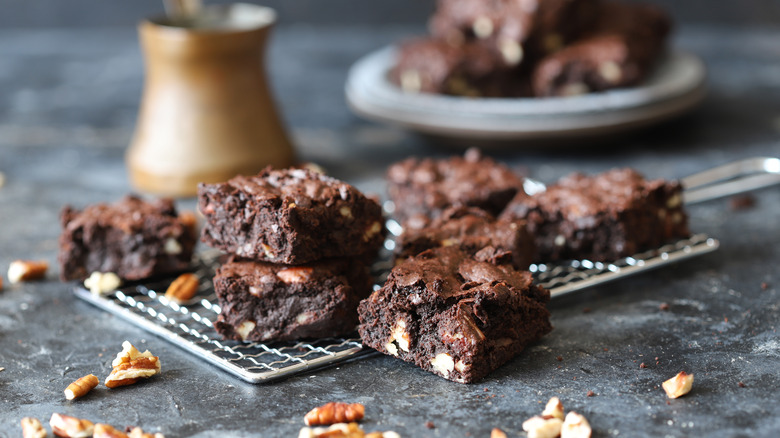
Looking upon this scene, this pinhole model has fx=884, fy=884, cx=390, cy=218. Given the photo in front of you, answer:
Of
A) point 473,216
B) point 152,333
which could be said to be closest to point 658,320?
point 473,216

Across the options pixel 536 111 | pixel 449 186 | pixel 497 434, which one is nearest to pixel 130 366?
pixel 497 434

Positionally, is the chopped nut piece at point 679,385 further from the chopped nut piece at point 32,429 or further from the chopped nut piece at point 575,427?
the chopped nut piece at point 32,429

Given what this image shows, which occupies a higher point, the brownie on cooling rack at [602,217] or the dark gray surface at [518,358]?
the brownie on cooling rack at [602,217]

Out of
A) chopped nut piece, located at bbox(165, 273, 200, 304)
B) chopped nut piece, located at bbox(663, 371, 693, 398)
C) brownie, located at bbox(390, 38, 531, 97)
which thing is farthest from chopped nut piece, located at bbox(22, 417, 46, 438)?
brownie, located at bbox(390, 38, 531, 97)

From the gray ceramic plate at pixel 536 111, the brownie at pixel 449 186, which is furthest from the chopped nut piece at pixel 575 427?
the gray ceramic plate at pixel 536 111

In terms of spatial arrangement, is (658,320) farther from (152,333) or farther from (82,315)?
(82,315)

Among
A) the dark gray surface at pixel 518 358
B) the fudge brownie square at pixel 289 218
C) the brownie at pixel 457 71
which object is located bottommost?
the dark gray surface at pixel 518 358

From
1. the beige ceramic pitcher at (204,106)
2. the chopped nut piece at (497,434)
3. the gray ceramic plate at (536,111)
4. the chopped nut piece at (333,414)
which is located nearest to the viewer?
the chopped nut piece at (497,434)

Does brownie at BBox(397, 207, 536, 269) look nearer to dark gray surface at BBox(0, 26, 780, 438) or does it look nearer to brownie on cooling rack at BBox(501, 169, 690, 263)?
brownie on cooling rack at BBox(501, 169, 690, 263)
